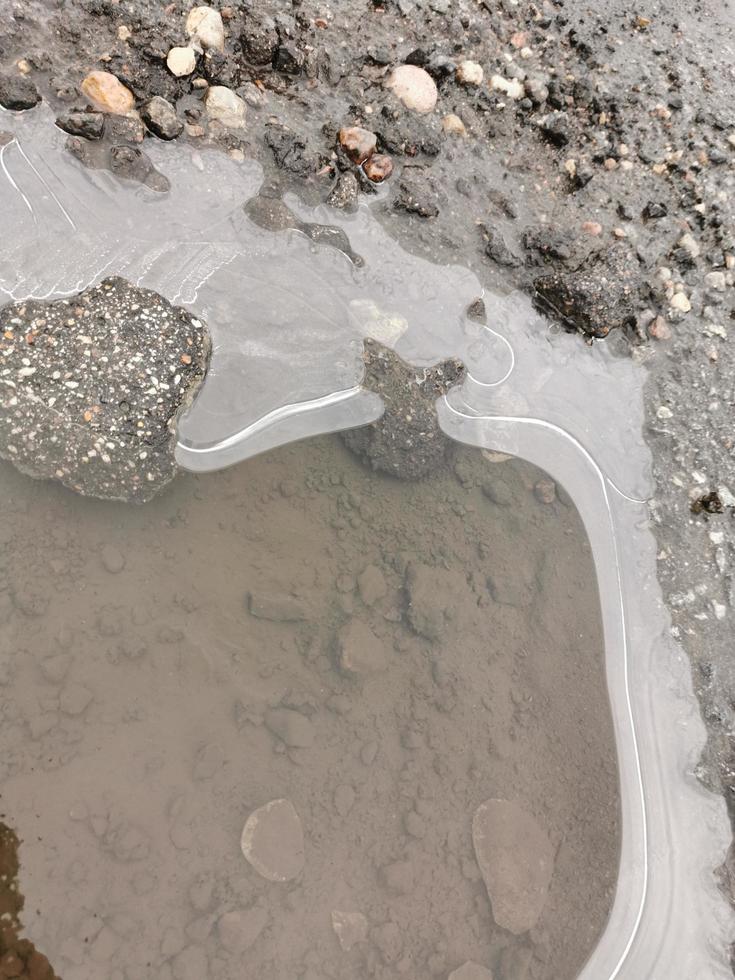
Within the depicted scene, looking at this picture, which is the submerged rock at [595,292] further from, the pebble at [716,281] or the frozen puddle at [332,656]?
the pebble at [716,281]

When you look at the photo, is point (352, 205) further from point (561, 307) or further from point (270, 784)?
point (270, 784)

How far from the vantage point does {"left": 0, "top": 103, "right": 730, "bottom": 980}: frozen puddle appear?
110 inches

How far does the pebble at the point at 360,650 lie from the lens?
310cm

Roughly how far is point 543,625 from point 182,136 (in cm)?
326

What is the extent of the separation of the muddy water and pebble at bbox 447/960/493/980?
0.03 metres

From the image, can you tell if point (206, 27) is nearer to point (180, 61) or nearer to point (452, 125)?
point (180, 61)

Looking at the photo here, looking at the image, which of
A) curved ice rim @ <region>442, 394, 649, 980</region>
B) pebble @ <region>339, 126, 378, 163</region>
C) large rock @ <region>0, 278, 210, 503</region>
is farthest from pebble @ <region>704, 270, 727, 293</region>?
large rock @ <region>0, 278, 210, 503</region>

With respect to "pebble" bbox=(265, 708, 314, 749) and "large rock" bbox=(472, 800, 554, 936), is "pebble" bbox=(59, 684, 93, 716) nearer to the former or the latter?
"pebble" bbox=(265, 708, 314, 749)

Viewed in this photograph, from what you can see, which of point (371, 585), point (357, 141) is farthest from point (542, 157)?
point (371, 585)

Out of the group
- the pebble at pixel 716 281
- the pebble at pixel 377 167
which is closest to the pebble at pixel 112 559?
the pebble at pixel 377 167

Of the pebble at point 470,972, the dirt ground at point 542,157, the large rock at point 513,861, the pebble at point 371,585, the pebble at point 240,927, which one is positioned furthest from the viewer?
the dirt ground at point 542,157

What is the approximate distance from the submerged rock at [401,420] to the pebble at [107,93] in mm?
1767

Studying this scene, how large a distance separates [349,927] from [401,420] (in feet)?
7.93

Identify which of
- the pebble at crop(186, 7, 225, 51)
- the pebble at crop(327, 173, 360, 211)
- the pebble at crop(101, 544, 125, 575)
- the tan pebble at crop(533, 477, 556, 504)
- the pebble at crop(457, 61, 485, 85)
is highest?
the pebble at crop(457, 61, 485, 85)
